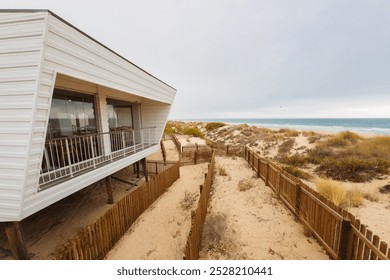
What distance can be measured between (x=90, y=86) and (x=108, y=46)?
7.50 feet

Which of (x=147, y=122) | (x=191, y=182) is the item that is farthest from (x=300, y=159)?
(x=147, y=122)

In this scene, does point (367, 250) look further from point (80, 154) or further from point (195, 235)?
point (80, 154)

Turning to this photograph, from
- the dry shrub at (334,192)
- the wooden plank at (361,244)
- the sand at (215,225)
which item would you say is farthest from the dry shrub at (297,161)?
the wooden plank at (361,244)

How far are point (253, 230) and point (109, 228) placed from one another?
14.0 ft

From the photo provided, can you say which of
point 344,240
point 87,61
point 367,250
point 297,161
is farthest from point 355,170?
point 87,61

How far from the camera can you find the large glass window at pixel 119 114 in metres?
9.12

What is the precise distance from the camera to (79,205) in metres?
8.10

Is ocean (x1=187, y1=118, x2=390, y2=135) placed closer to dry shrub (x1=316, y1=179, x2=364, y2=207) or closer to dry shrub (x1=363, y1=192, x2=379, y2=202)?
dry shrub (x1=363, y1=192, x2=379, y2=202)

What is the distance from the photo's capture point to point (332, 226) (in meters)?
4.13

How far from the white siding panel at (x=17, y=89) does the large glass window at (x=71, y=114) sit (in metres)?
2.60

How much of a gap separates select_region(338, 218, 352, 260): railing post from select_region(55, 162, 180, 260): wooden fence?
5728 mm

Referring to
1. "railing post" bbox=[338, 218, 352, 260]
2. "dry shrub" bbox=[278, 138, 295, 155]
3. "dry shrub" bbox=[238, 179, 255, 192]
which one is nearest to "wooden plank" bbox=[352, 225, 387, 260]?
"railing post" bbox=[338, 218, 352, 260]
